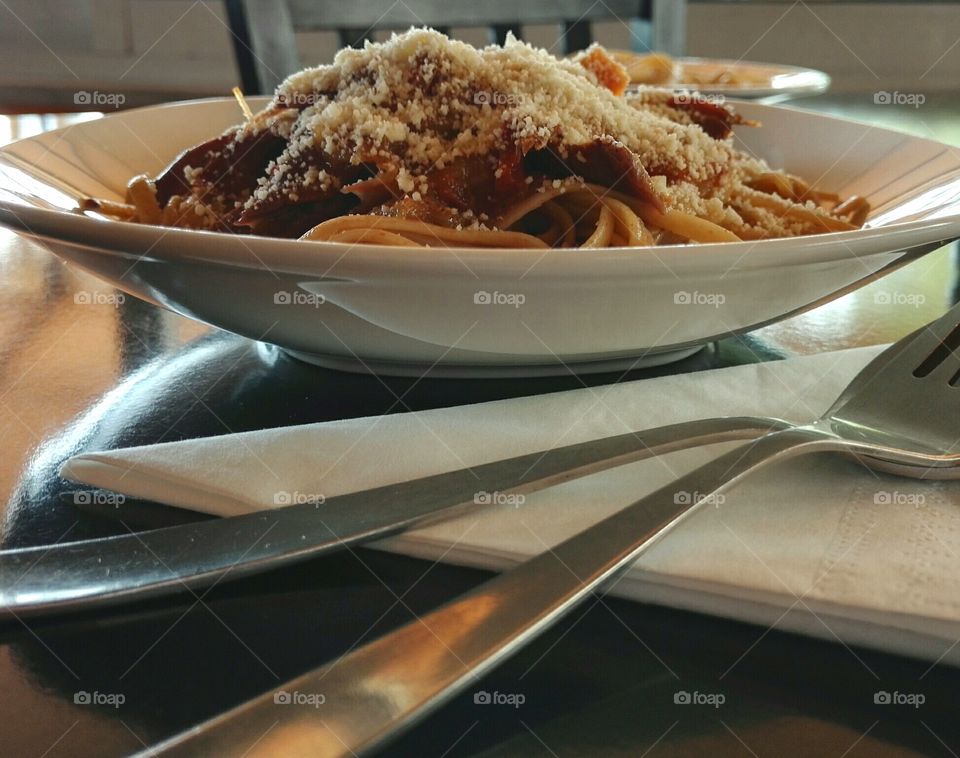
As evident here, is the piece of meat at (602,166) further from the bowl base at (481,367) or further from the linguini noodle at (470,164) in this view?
the bowl base at (481,367)

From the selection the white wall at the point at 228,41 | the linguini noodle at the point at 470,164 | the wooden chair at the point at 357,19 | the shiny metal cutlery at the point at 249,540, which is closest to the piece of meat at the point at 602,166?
the linguini noodle at the point at 470,164

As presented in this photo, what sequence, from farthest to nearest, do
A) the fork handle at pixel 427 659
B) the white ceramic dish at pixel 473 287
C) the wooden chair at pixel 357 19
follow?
1. the wooden chair at pixel 357 19
2. the white ceramic dish at pixel 473 287
3. the fork handle at pixel 427 659

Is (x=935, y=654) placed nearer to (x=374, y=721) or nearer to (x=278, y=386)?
(x=374, y=721)

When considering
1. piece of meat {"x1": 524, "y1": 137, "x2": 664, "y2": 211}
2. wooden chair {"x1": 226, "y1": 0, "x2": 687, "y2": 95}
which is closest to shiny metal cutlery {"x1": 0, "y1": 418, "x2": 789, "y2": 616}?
piece of meat {"x1": 524, "y1": 137, "x2": 664, "y2": 211}

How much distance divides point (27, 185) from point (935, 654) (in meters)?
0.69

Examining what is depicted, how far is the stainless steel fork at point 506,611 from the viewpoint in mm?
313

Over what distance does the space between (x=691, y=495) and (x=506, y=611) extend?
124 millimetres

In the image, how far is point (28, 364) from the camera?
0.71 metres

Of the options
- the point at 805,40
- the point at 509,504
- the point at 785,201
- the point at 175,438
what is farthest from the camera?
the point at 805,40

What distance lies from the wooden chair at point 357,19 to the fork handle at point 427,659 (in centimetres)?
144

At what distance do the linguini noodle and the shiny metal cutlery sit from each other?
0.25 meters

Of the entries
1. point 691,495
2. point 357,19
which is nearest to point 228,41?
point 357,19

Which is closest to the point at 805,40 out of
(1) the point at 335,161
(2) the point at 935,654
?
(1) the point at 335,161

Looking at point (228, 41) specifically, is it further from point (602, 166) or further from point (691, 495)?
point (691, 495)
